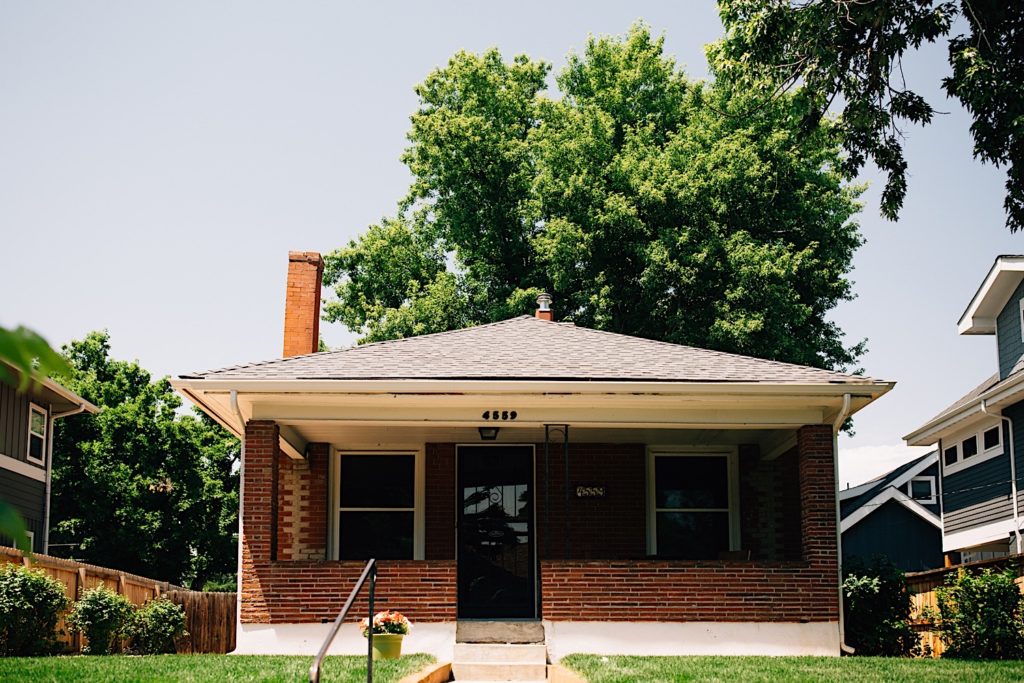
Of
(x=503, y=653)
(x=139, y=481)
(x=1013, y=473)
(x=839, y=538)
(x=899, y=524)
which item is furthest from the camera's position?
(x=139, y=481)

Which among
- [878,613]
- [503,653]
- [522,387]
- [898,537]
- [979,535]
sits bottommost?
[503,653]

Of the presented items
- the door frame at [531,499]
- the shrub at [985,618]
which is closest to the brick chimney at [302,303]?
the door frame at [531,499]

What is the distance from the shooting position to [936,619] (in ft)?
44.1

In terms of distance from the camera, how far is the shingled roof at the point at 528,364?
1255 cm

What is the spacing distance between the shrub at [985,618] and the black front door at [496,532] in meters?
5.04

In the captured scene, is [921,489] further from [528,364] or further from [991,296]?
[528,364]

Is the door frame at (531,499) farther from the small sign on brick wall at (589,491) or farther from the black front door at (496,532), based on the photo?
the small sign on brick wall at (589,491)

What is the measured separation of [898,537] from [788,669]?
858 inches

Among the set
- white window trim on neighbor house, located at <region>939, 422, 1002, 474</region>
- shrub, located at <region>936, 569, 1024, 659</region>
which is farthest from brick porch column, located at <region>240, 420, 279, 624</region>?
white window trim on neighbor house, located at <region>939, 422, 1002, 474</region>

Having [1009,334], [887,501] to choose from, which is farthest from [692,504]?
[887,501]

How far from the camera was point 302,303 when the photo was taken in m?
17.3

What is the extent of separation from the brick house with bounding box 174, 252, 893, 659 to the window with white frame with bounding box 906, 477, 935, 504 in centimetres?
1719

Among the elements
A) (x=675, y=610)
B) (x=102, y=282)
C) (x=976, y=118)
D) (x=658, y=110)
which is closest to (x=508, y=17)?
(x=658, y=110)

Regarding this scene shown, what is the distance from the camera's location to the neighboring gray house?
2161 centimetres
